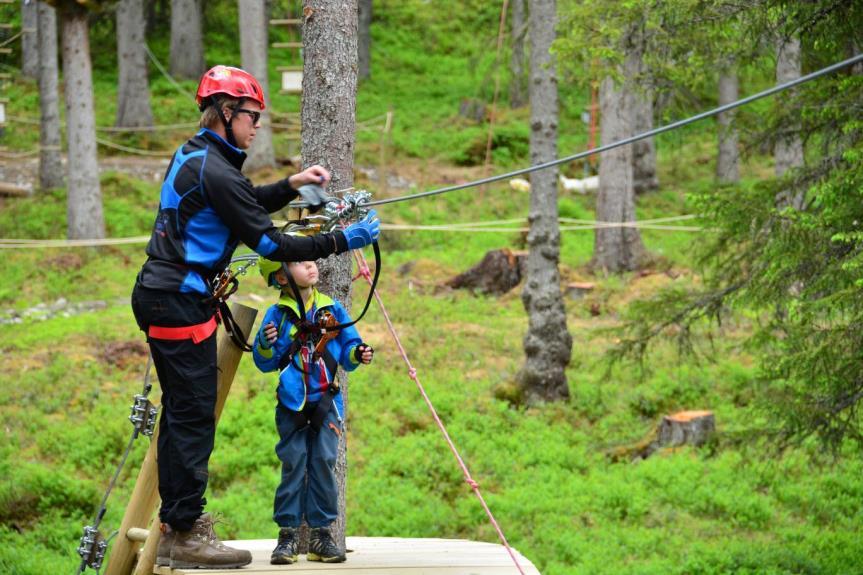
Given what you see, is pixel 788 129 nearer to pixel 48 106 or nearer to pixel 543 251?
pixel 543 251

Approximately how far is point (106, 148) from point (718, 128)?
60.4 ft

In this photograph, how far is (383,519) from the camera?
9914 mm

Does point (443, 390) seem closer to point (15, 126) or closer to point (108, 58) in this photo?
point (15, 126)

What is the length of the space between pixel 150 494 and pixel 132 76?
21143 millimetres

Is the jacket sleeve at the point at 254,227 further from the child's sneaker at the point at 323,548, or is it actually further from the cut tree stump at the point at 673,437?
the cut tree stump at the point at 673,437

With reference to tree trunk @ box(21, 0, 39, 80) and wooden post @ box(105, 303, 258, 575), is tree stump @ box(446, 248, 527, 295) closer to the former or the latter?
wooden post @ box(105, 303, 258, 575)

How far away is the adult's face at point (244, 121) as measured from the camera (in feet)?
17.0

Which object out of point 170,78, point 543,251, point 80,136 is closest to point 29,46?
point 170,78

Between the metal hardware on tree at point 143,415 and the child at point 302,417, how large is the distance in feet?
3.12

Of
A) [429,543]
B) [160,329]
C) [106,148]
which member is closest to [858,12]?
[429,543]

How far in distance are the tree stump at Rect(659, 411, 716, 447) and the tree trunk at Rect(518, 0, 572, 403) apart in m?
1.71

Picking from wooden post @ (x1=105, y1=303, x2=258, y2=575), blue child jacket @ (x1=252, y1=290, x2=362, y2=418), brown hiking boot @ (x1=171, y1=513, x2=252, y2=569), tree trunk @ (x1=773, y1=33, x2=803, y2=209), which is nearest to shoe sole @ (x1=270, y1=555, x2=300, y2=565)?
brown hiking boot @ (x1=171, y1=513, x2=252, y2=569)

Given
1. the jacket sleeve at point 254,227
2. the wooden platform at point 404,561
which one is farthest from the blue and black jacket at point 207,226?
the wooden platform at point 404,561

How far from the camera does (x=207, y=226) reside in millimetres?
5078
